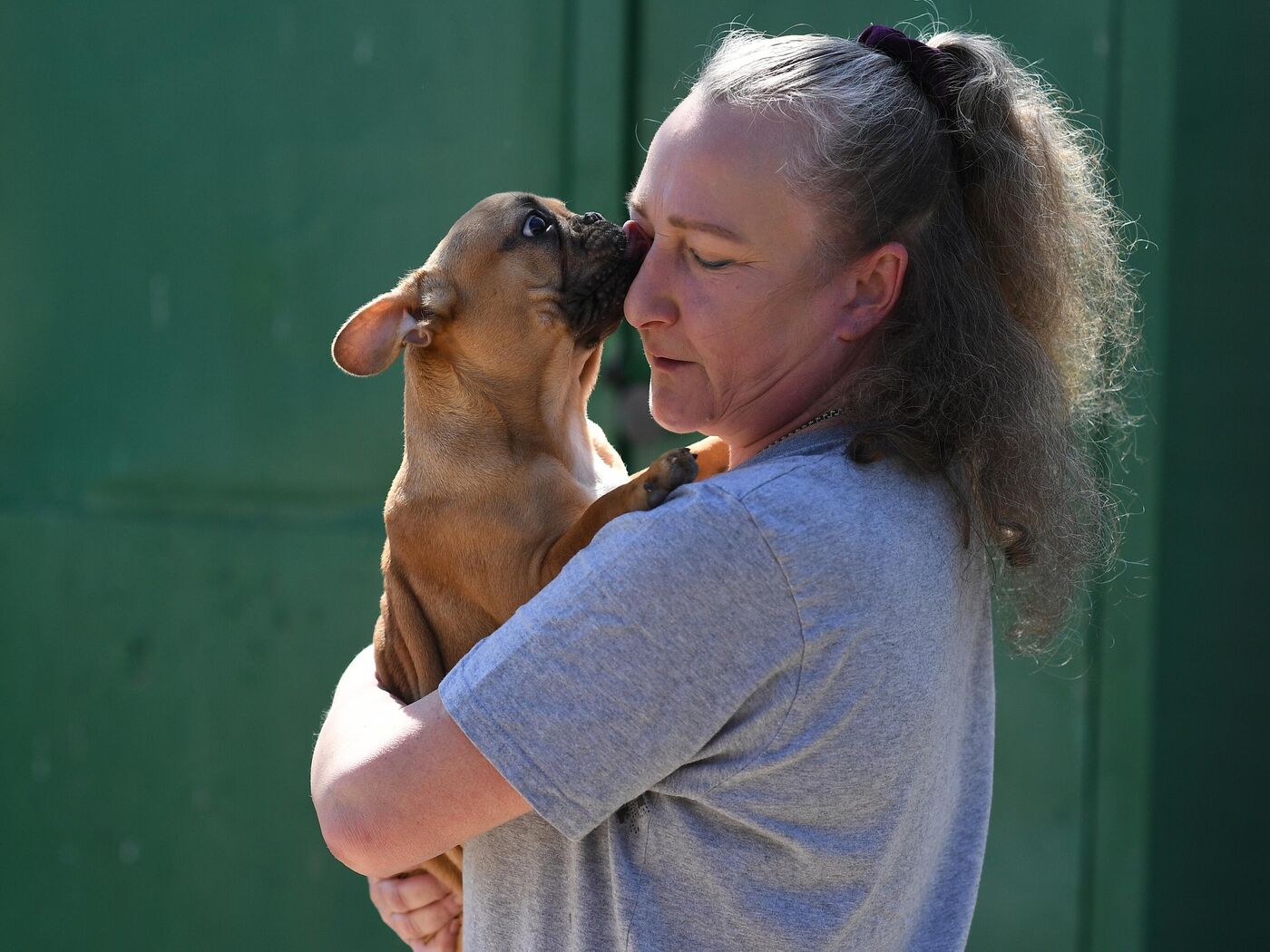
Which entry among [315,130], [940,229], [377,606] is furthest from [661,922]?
[315,130]

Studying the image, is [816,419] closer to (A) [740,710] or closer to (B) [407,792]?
(A) [740,710]

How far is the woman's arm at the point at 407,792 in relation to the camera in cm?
158

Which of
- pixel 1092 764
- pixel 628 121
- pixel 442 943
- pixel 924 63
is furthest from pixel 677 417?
pixel 628 121

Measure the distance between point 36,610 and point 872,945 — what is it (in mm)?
3834

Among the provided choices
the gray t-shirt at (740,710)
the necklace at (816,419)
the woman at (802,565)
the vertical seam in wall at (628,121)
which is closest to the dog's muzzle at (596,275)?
the woman at (802,565)

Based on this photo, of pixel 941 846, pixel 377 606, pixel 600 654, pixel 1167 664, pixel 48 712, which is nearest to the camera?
pixel 600 654

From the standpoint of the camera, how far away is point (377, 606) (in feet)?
13.8

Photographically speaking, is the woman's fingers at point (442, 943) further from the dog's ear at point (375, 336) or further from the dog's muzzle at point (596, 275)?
the dog's muzzle at point (596, 275)

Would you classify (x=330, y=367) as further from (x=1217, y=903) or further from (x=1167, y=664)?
(x=1217, y=903)

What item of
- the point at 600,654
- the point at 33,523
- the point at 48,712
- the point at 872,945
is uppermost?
the point at 600,654

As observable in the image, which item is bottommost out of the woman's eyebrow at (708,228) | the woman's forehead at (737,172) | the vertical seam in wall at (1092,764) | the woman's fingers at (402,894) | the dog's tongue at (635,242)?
the vertical seam in wall at (1092,764)

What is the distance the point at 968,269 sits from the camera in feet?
6.31

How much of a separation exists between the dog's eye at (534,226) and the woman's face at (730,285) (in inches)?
30.7

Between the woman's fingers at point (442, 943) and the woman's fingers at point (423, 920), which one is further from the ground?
the woman's fingers at point (423, 920)
